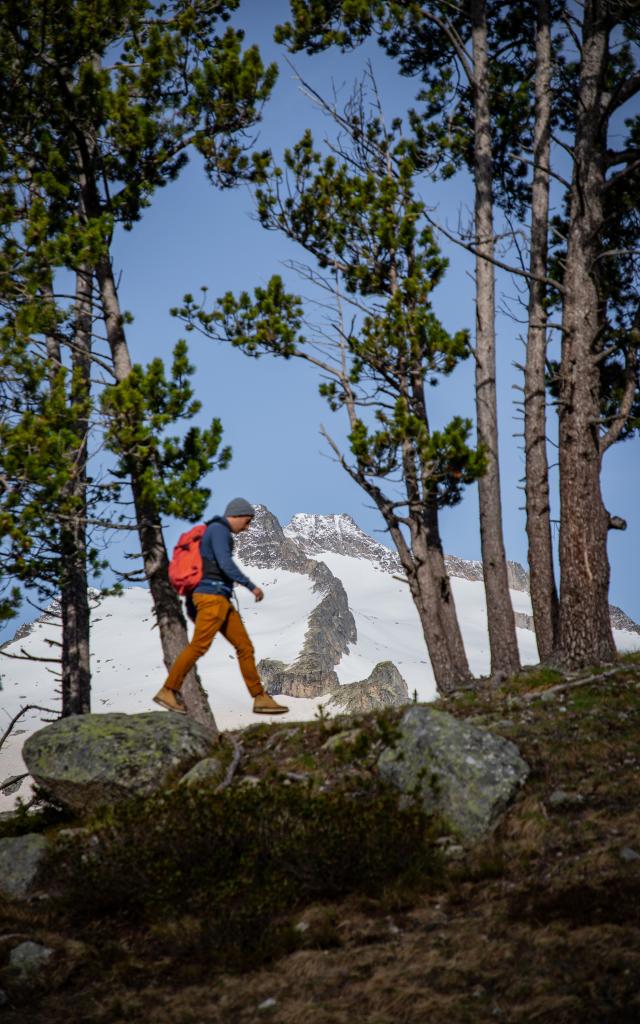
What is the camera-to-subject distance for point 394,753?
708 centimetres

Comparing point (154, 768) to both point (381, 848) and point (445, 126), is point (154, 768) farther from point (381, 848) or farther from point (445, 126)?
point (445, 126)

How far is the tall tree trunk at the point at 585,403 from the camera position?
11.8 metres

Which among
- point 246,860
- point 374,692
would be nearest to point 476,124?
point 246,860

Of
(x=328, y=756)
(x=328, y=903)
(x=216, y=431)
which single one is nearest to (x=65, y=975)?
(x=328, y=903)

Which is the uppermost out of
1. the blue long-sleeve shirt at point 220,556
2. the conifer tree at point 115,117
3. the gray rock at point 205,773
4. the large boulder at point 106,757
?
the conifer tree at point 115,117

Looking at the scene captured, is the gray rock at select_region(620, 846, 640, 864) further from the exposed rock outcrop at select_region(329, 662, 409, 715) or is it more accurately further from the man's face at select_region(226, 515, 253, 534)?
the exposed rock outcrop at select_region(329, 662, 409, 715)

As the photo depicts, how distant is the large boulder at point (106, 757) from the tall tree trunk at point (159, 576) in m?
2.95

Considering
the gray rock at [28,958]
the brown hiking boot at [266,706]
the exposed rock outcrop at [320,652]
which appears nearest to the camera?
the gray rock at [28,958]

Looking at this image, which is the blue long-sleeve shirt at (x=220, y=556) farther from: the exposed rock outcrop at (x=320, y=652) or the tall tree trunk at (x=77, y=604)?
the exposed rock outcrop at (x=320, y=652)

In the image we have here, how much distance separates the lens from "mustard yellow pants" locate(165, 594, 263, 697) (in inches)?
346

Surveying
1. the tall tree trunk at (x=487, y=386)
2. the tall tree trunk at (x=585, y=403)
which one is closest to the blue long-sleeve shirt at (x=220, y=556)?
the tall tree trunk at (x=585, y=403)

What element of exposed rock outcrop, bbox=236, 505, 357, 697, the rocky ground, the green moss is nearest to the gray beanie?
the green moss

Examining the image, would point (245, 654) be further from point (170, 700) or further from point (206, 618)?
point (170, 700)

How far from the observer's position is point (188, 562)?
29.1ft
